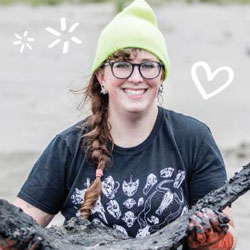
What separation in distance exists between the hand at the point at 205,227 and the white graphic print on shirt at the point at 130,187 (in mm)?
585

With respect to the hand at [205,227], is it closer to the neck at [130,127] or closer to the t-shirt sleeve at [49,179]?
the neck at [130,127]

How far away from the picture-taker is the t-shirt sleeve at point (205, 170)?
3.38 metres

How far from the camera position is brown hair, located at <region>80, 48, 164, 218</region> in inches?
129

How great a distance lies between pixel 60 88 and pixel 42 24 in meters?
6.23

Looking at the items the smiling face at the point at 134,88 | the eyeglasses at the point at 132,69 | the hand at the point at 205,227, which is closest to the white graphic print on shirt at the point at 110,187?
the smiling face at the point at 134,88

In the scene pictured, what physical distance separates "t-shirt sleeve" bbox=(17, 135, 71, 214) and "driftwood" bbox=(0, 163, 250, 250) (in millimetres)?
311

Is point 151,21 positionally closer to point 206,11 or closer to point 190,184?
point 190,184

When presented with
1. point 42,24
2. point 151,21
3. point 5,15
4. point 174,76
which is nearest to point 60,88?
point 174,76

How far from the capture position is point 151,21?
3490 millimetres

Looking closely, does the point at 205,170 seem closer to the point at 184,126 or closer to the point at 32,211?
the point at 184,126

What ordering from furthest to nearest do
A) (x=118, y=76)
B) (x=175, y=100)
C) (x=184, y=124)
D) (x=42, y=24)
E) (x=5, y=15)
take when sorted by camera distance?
1. (x=5, y=15)
2. (x=42, y=24)
3. (x=175, y=100)
4. (x=184, y=124)
5. (x=118, y=76)

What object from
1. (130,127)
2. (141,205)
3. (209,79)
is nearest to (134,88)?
(130,127)

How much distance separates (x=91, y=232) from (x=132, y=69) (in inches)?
22.6

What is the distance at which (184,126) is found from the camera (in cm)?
342
